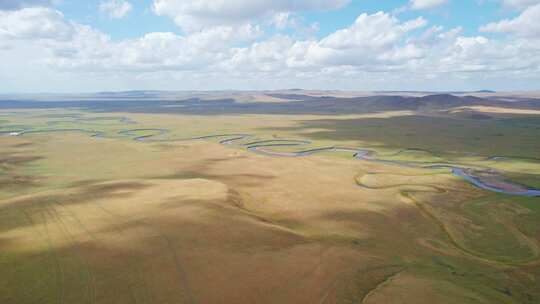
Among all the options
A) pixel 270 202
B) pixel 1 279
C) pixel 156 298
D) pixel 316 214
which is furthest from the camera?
pixel 270 202

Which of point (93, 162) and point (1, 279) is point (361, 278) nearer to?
point (1, 279)

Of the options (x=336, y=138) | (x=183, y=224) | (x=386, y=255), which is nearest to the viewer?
(x=386, y=255)

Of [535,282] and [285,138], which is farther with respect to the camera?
[285,138]

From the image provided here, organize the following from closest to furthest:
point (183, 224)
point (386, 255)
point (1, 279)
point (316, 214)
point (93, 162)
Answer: point (1, 279)
point (386, 255)
point (183, 224)
point (316, 214)
point (93, 162)

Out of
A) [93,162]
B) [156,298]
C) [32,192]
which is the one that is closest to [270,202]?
[156,298]

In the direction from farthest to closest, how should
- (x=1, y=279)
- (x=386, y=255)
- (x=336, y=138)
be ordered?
(x=336, y=138), (x=386, y=255), (x=1, y=279)

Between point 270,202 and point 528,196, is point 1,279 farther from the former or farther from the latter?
point 528,196

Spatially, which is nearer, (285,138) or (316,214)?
(316,214)

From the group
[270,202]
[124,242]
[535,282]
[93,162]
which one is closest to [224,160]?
[93,162]
